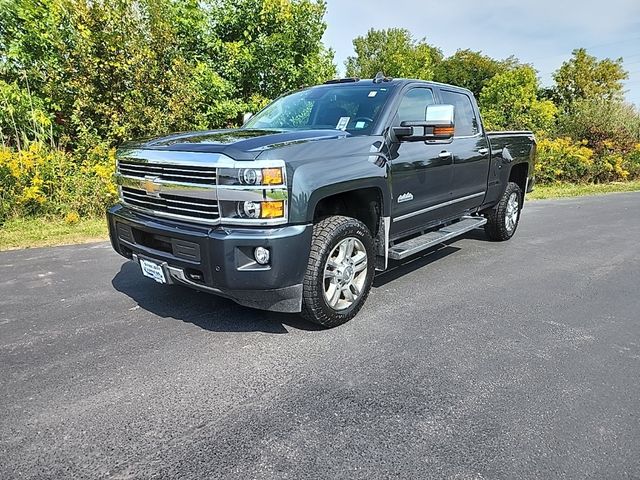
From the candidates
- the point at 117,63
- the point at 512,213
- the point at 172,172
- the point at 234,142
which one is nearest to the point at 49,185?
the point at 117,63

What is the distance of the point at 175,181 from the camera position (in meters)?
3.24

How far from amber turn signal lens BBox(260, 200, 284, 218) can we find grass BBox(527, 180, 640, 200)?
10415mm

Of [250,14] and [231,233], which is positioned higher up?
[250,14]

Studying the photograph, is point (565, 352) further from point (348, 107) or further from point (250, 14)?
point (250, 14)

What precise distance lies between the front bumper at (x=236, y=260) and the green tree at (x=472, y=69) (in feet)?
157

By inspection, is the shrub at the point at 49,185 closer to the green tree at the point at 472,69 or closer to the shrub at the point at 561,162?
the shrub at the point at 561,162

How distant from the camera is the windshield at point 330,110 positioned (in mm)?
4098

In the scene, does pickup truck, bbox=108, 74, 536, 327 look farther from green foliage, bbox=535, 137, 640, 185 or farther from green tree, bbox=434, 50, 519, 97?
green tree, bbox=434, 50, 519, 97

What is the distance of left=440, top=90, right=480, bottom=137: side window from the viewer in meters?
5.18

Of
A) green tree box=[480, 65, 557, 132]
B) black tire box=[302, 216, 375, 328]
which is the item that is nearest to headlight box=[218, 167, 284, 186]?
black tire box=[302, 216, 375, 328]

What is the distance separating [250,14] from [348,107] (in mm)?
9198

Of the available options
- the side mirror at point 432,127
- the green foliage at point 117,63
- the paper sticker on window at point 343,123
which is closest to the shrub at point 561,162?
the green foliage at point 117,63

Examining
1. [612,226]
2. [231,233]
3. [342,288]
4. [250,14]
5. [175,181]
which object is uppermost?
[250,14]

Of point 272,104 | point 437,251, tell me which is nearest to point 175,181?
point 272,104
